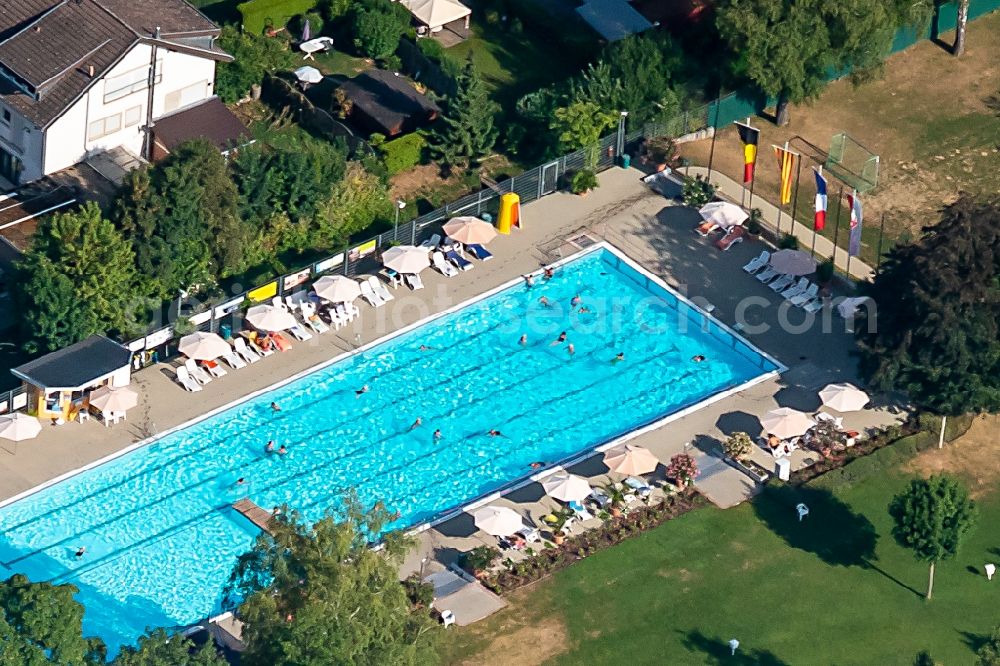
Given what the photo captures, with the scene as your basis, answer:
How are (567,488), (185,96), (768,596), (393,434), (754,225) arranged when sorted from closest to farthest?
(768,596)
(567,488)
(393,434)
(754,225)
(185,96)

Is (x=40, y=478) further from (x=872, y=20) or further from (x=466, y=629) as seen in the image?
(x=872, y=20)

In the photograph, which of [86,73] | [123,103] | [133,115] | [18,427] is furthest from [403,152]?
[18,427]

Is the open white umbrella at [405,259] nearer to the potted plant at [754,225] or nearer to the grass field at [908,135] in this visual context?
the potted plant at [754,225]

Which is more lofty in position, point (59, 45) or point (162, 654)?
point (59, 45)

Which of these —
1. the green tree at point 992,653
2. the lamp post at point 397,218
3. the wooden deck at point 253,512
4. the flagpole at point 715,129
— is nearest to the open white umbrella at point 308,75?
the lamp post at point 397,218

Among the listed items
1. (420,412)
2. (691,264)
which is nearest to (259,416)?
(420,412)

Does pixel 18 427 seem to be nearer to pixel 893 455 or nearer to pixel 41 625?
pixel 41 625
